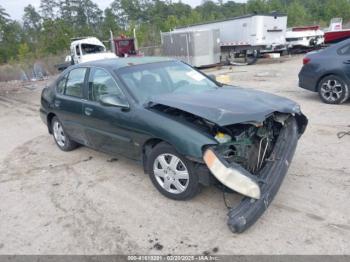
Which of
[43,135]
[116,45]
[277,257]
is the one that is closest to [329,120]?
[277,257]

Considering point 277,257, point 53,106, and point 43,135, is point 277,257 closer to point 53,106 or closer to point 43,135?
point 53,106

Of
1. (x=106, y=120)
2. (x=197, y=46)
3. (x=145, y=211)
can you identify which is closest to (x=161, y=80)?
(x=106, y=120)

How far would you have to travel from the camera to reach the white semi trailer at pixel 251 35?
17.3m

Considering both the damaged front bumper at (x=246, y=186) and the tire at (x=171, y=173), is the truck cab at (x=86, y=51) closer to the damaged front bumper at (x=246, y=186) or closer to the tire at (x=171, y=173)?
the tire at (x=171, y=173)

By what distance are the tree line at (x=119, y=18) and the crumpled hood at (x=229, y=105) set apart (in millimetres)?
30634

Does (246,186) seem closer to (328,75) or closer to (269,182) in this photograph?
(269,182)

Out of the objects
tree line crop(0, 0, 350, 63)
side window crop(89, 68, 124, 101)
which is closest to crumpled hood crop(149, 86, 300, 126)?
side window crop(89, 68, 124, 101)

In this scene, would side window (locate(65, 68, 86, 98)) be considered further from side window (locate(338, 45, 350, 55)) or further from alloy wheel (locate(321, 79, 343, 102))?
side window (locate(338, 45, 350, 55))

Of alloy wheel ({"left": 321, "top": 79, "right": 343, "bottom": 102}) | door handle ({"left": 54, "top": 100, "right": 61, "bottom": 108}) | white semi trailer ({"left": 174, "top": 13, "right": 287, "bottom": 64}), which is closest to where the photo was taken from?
door handle ({"left": 54, "top": 100, "right": 61, "bottom": 108})

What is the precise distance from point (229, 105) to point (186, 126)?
0.52 m

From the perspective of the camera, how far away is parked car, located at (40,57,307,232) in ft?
10.3

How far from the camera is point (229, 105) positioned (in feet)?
11.4

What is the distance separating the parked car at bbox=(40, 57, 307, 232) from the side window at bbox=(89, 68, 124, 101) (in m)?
0.01

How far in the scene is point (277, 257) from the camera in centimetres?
276
